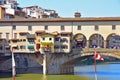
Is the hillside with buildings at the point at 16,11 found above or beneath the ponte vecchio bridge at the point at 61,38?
above

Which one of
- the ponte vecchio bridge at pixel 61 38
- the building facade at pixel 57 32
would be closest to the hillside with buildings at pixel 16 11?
the building facade at pixel 57 32

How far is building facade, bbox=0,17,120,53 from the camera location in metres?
47.2

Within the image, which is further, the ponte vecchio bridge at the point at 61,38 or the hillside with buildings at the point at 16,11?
the hillside with buildings at the point at 16,11

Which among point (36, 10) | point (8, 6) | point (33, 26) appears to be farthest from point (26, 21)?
point (36, 10)

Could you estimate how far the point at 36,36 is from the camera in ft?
158

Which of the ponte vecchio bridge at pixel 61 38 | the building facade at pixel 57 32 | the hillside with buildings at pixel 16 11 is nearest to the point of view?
the ponte vecchio bridge at pixel 61 38

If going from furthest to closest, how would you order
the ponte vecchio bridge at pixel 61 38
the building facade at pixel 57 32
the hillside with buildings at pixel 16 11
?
the hillside with buildings at pixel 16 11
the building facade at pixel 57 32
the ponte vecchio bridge at pixel 61 38

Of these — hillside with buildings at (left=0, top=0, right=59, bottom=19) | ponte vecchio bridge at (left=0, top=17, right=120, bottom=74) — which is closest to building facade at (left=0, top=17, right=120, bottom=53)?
ponte vecchio bridge at (left=0, top=17, right=120, bottom=74)

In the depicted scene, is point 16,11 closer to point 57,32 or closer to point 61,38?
point 57,32

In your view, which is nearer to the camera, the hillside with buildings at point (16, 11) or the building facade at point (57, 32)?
the building facade at point (57, 32)

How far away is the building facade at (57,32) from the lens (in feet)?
155

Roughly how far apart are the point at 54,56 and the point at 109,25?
783 centimetres

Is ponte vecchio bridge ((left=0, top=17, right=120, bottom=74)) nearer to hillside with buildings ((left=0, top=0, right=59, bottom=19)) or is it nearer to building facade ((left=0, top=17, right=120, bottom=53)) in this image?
building facade ((left=0, top=17, right=120, bottom=53))

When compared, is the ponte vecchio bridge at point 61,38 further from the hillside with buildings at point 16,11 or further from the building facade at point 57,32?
the hillside with buildings at point 16,11
